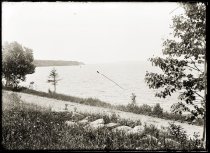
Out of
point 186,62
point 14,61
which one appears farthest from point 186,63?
point 14,61

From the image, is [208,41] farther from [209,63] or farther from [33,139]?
[33,139]

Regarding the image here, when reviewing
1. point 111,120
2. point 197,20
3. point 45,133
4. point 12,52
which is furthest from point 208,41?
point 12,52

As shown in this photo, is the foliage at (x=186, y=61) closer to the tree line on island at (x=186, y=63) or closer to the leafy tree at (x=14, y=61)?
the tree line on island at (x=186, y=63)

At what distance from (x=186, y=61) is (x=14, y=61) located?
33.1 metres

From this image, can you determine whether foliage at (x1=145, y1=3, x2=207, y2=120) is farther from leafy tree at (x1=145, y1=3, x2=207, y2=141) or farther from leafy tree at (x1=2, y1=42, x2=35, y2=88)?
leafy tree at (x1=2, y1=42, x2=35, y2=88)

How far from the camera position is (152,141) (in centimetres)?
866

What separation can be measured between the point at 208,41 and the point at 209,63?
14.1 inches

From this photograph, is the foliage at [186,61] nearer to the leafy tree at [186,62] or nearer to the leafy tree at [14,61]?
the leafy tree at [186,62]

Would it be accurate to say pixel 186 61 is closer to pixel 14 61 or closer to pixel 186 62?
pixel 186 62

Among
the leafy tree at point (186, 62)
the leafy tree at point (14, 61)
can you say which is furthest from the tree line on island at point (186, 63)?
the leafy tree at point (14, 61)

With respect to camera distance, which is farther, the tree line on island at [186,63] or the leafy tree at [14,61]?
the leafy tree at [14,61]

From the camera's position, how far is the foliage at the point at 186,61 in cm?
891

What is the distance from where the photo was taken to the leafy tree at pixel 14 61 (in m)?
39.2

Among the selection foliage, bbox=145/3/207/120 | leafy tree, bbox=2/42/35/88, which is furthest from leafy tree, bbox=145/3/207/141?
leafy tree, bbox=2/42/35/88
